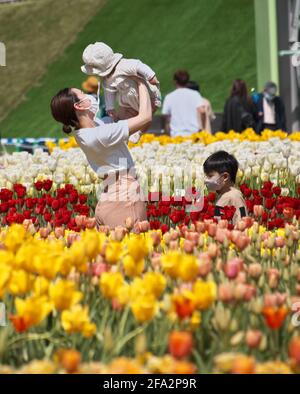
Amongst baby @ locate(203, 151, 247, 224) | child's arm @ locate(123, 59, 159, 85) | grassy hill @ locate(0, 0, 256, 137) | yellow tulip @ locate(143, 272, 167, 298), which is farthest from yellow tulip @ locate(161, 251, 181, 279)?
grassy hill @ locate(0, 0, 256, 137)

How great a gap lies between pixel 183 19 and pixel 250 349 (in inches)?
1359


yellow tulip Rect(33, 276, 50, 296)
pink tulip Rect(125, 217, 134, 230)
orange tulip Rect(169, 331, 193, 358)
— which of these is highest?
pink tulip Rect(125, 217, 134, 230)

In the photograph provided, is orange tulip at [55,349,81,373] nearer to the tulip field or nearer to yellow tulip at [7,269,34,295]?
the tulip field

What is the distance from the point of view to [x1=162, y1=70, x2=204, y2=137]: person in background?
49.7 ft

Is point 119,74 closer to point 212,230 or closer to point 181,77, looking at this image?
point 212,230

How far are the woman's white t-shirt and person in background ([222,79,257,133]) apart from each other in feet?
31.8

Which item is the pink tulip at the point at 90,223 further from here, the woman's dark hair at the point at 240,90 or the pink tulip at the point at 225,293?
the woman's dark hair at the point at 240,90

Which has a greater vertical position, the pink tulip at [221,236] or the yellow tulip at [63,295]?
the pink tulip at [221,236]

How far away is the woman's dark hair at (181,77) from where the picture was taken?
15031mm

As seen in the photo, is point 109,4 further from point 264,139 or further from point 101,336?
point 101,336

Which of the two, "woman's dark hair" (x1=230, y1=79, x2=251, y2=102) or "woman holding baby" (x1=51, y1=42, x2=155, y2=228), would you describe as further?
"woman's dark hair" (x1=230, y1=79, x2=251, y2=102)

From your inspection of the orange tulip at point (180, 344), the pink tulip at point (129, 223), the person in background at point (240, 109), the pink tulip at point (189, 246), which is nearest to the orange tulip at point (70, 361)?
the orange tulip at point (180, 344)

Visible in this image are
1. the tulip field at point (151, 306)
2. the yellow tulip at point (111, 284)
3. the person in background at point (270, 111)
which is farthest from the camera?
the person in background at point (270, 111)

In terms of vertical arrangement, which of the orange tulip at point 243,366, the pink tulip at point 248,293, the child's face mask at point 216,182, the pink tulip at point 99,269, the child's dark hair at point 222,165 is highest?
the child's dark hair at point 222,165
